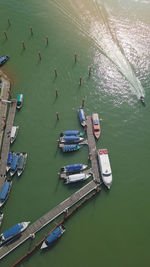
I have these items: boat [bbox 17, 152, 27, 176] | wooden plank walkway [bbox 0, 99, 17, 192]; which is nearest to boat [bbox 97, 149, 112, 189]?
boat [bbox 17, 152, 27, 176]

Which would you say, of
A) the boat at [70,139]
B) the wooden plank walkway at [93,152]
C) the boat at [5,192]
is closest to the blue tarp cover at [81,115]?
the wooden plank walkway at [93,152]

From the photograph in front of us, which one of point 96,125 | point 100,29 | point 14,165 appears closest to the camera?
point 14,165

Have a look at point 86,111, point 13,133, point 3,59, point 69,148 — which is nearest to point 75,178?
point 69,148

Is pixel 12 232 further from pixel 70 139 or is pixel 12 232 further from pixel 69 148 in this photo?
pixel 70 139

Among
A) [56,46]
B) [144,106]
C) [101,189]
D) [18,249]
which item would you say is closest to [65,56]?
[56,46]

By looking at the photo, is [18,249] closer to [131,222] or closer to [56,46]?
[131,222]

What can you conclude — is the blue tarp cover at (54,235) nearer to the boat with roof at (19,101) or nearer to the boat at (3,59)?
the boat with roof at (19,101)
